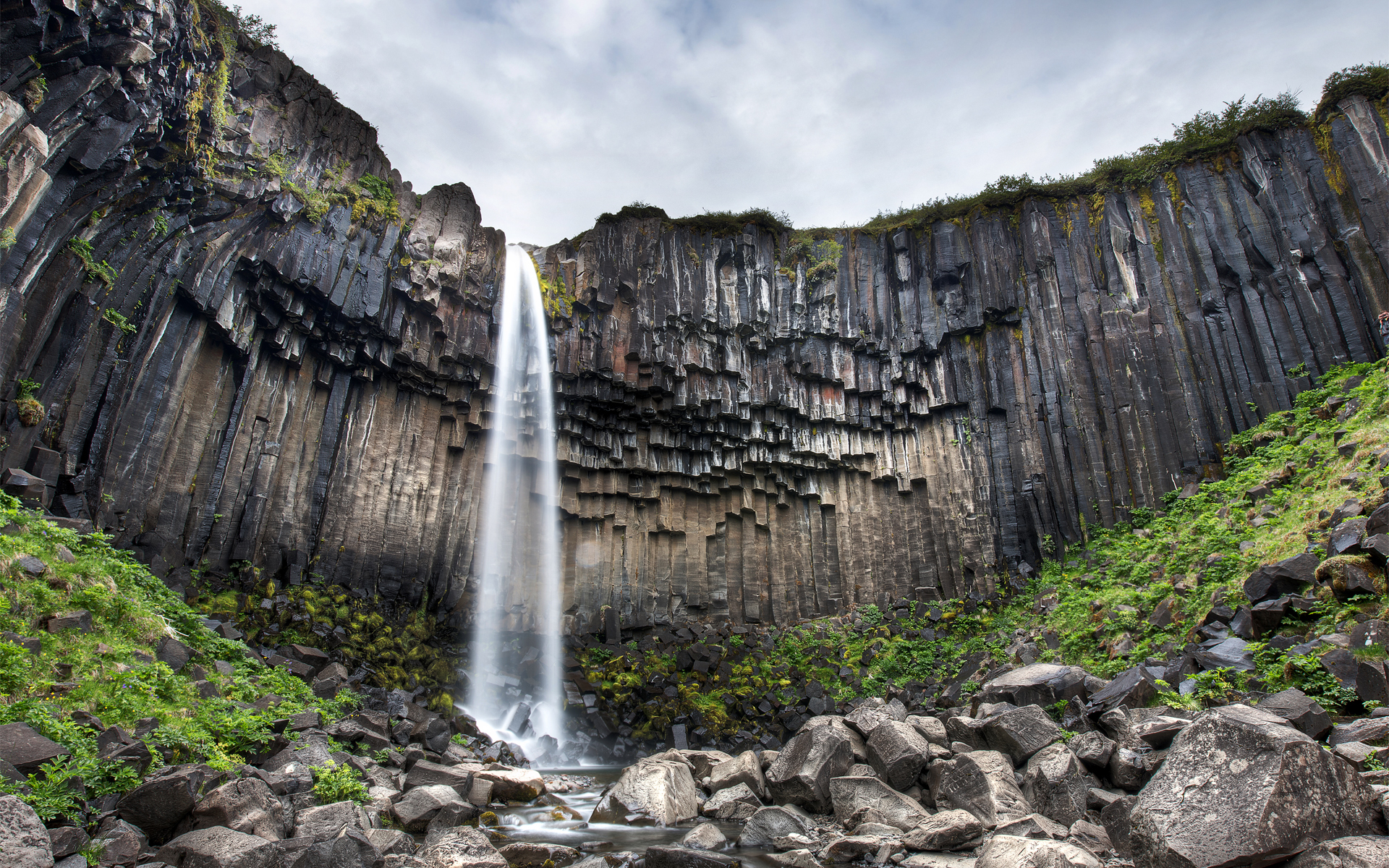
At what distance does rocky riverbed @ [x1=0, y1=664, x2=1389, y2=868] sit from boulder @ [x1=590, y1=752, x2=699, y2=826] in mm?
23

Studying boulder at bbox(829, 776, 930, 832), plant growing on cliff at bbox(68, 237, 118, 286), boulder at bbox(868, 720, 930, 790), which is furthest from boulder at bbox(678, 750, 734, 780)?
plant growing on cliff at bbox(68, 237, 118, 286)

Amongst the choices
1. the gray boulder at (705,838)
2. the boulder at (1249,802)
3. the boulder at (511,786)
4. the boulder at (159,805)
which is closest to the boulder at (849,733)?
the gray boulder at (705,838)

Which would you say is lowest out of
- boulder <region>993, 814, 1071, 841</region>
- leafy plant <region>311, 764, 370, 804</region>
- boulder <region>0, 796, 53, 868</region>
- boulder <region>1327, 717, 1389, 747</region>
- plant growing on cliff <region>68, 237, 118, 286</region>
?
boulder <region>993, 814, 1071, 841</region>

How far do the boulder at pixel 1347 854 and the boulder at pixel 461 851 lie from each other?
5.81m

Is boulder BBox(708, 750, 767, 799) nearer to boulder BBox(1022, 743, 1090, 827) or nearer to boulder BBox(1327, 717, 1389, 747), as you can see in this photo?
boulder BBox(1022, 743, 1090, 827)

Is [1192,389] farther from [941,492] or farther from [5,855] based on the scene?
[5,855]

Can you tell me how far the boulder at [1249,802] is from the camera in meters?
4.25

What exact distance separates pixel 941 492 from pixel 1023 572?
10.6 feet

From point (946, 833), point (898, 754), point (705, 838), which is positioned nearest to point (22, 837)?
point (705, 838)

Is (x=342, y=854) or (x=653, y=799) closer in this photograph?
(x=342, y=854)

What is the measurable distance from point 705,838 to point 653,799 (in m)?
1.40

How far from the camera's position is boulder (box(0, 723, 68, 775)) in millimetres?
4695

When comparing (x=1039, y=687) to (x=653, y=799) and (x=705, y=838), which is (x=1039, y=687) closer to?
(x=705, y=838)

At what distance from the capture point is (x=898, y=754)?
7.96m
